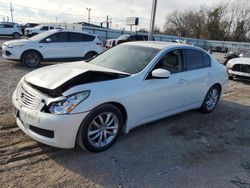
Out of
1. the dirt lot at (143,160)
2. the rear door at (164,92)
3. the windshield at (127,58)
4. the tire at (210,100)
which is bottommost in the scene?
Answer: the dirt lot at (143,160)

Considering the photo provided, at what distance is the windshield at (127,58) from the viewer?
4.39m

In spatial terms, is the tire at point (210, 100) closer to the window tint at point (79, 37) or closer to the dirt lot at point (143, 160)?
the dirt lot at point (143, 160)

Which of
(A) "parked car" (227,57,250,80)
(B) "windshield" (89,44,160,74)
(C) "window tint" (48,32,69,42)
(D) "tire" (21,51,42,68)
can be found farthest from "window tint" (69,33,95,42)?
(B) "windshield" (89,44,160,74)

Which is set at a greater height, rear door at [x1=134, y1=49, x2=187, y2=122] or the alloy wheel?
rear door at [x1=134, y1=49, x2=187, y2=122]

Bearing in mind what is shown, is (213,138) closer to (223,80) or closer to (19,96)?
(223,80)

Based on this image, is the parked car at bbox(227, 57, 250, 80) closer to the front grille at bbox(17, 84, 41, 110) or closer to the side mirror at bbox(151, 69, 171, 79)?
the side mirror at bbox(151, 69, 171, 79)

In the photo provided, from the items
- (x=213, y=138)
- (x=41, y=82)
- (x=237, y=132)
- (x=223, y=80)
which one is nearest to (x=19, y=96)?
(x=41, y=82)

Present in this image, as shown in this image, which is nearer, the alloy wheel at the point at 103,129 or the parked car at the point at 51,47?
the alloy wheel at the point at 103,129

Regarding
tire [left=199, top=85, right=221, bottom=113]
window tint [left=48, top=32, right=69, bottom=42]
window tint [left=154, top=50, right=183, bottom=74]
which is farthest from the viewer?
window tint [left=48, top=32, right=69, bottom=42]

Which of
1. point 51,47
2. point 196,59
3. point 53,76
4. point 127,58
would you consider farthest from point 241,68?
point 53,76

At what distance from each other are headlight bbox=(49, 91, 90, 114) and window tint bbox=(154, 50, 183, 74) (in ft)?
5.48

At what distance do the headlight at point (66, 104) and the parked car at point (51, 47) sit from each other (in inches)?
316

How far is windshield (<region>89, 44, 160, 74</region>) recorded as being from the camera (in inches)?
173

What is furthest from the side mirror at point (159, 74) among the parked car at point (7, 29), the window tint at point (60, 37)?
the parked car at point (7, 29)
